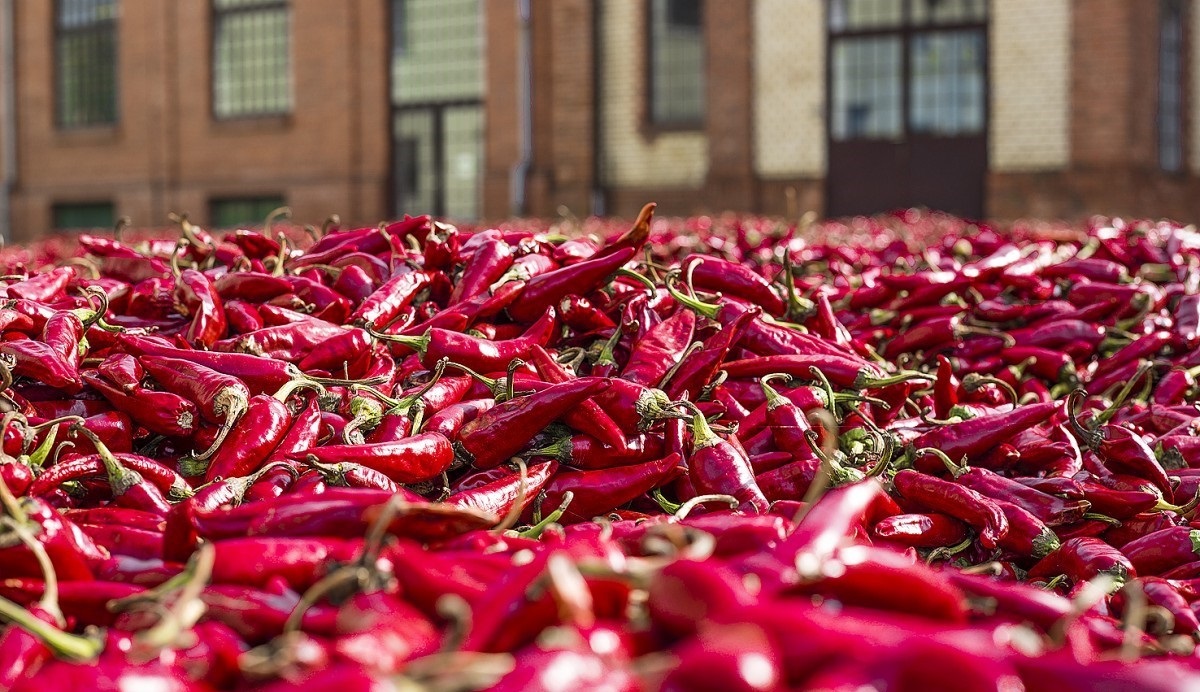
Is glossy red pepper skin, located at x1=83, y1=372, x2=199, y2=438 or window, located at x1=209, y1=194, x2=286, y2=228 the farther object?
window, located at x1=209, y1=194, x2=286, y2=228

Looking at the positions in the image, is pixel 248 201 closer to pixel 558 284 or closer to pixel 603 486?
pixel 558 284

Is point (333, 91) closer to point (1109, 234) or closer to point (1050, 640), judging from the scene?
point (1109, 234)

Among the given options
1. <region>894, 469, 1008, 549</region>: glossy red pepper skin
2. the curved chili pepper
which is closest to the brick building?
<region>894, 469, 1008, 549</region>: glossy red pepper skin

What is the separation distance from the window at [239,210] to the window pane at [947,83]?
9.49 meters

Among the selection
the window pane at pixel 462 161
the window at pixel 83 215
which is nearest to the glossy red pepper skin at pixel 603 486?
the window pane at pixel 462 161

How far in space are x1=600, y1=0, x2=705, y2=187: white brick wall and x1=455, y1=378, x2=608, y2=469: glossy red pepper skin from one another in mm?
12820

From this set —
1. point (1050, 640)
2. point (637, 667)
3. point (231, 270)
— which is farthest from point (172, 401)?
point (1050, 640)

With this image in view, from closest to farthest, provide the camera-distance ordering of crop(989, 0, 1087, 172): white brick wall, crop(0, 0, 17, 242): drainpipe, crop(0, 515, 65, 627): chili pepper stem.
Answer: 1. crop(0, 515, 65, 627): chili pepper stem
2. crop(989, 0, 1087, 172): white brick wall
3. crop(0, 0, 17, 242): drainpipe

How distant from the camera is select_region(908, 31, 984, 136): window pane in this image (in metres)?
13.9

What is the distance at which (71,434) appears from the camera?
231cm

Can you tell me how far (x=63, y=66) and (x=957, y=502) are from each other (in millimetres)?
20242

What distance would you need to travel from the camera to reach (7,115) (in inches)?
769

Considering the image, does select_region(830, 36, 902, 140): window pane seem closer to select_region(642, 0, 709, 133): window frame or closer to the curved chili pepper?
select_region(642, 0, 709, 133): window frame

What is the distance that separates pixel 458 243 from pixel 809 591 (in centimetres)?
222
